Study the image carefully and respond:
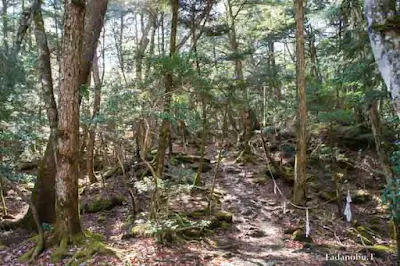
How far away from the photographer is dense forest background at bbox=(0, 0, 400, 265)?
267 inches

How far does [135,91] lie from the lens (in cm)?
827

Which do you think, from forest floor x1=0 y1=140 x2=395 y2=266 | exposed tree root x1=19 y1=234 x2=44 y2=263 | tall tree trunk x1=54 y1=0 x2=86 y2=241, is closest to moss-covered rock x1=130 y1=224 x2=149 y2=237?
forest floor x1=0 y1=140 x2=395 y2=266

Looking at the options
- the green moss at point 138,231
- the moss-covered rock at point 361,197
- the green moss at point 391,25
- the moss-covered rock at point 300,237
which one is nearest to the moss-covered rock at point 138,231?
the green moss at point 138,231

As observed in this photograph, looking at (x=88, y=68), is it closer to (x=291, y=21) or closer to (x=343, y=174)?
(x=343, y=174)

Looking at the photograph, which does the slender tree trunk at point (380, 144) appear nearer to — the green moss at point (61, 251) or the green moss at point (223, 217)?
the green moss at point (223, 217)

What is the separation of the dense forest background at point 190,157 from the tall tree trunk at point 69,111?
0.08 feet

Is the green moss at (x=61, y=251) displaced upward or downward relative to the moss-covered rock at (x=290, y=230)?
upward

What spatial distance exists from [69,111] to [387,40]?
535cm

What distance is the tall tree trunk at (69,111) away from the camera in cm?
655

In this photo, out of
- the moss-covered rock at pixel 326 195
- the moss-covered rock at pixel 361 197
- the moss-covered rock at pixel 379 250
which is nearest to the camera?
the moss-covered rock at pixel 379 250

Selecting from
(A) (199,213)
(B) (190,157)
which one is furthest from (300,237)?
(B) (190,157)

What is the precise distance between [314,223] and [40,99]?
1038cm

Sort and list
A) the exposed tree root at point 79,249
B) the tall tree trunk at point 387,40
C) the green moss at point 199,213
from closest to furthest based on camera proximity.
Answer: the tall tree trunk at point 387,40
the exposed tree root at point 79,249
the green moss at point 199,213

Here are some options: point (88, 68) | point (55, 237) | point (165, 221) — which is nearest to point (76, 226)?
point (55, 237)
